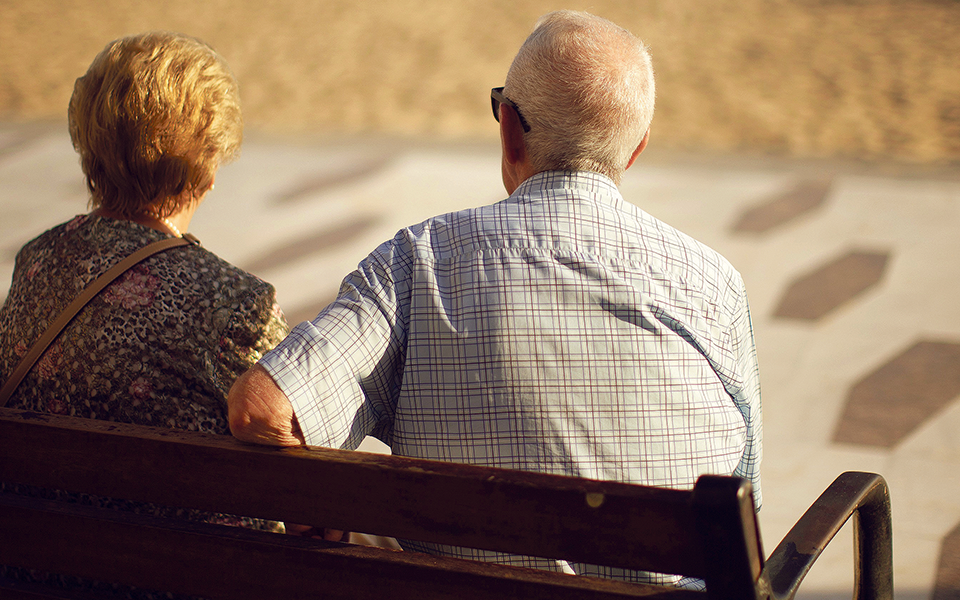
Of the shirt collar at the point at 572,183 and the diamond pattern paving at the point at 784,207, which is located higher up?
the diamond pattern paving at the point at 784,207

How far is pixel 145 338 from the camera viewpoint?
165 cm

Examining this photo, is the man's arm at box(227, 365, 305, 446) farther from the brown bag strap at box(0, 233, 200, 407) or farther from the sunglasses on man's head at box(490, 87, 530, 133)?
the sunglasses on man's head at box(490, 87, 530, 133)

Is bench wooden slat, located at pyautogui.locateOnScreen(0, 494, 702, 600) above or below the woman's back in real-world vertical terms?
below

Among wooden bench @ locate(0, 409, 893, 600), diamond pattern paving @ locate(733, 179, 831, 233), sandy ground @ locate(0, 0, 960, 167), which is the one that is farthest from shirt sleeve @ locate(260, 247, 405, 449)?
sandy ground @ locate(0, 0, 960, 167)

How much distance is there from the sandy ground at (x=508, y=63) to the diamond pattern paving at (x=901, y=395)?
11.2 ft

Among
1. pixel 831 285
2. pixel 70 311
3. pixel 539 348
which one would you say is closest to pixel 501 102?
pixel 539 348

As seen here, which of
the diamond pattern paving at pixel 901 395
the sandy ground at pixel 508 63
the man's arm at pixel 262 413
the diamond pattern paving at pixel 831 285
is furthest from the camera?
the sandy ground at pixel 508 63

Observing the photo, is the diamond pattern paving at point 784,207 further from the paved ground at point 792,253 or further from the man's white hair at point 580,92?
the man's white hair at point 580,92

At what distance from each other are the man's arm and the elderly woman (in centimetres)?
36

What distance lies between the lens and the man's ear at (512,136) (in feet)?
5.36

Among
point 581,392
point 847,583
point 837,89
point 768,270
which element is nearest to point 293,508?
point 581,392

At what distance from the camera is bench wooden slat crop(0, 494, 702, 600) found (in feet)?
3.91

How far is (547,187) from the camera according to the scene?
156 cm

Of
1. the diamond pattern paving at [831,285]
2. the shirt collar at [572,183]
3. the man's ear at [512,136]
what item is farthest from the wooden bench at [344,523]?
the diamond pattern paving at [831,285]
